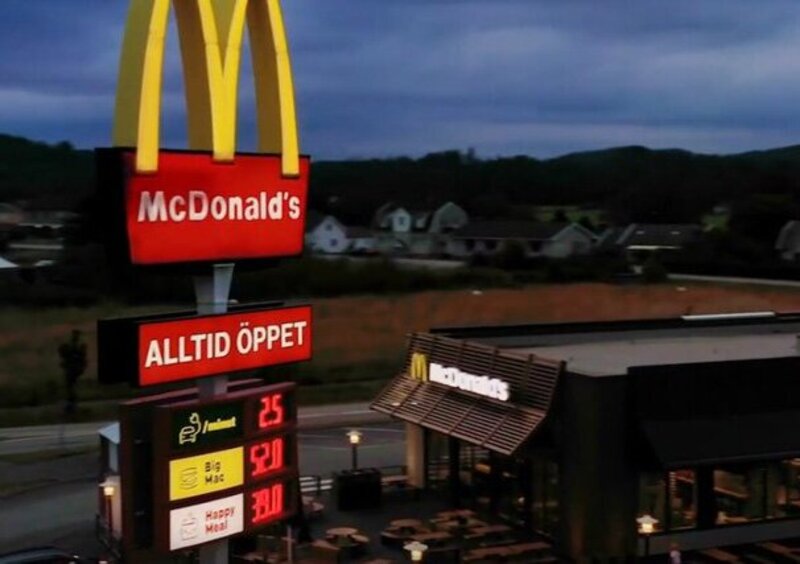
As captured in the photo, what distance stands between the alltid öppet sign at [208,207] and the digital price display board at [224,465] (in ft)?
7.25

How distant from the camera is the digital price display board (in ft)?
51.6

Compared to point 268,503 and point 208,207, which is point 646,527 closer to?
point 268,503

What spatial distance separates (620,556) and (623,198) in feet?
435

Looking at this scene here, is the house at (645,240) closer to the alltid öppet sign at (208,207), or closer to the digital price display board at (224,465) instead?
the digital price display board at (224,465)

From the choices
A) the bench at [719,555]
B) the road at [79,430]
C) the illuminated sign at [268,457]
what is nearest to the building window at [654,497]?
the bench at [719,555]

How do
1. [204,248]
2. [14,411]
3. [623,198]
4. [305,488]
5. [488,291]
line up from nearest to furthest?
[204,248], [305,488], [14,411], [488,291], [623,198]

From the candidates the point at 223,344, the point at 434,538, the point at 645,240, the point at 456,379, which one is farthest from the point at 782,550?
the point at 645,240

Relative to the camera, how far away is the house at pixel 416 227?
134 metres

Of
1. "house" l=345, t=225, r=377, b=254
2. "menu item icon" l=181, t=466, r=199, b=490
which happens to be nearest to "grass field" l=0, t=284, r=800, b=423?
"menu item icon" l=181, t=466, r=199, b=490

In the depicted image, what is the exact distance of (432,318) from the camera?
→ 72.2m

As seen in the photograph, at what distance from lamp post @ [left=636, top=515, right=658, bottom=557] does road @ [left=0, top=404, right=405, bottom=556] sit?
43.0 feet

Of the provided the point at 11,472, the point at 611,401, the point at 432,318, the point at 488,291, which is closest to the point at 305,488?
the point at 11,472

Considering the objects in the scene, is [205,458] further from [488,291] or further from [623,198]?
[623,198]

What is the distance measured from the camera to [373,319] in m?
72.7
